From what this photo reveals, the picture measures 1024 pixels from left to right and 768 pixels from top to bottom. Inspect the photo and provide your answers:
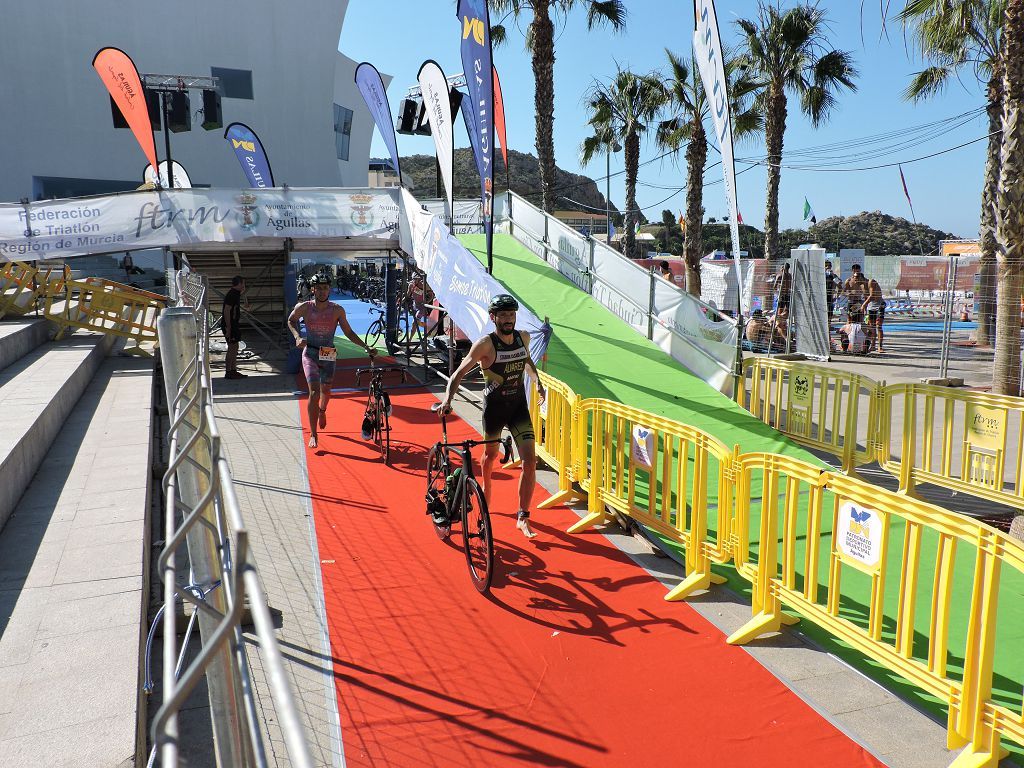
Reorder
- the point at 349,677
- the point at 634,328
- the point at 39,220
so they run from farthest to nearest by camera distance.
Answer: the point at 39,220, the point at 634,328, the point at 349,677

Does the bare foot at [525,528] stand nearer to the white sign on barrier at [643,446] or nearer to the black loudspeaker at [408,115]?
the white sign on barrier at [643,446]

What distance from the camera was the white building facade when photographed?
33750 millimetres

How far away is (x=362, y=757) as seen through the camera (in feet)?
11.9

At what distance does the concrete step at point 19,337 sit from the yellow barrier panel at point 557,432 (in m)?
7.33

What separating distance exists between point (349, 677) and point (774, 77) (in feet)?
74.1

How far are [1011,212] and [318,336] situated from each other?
9.60 metres

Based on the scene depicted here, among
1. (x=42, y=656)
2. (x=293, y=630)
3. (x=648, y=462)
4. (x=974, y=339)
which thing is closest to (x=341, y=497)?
(x=293, y=630)

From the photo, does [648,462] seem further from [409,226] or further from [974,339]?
[974,339]

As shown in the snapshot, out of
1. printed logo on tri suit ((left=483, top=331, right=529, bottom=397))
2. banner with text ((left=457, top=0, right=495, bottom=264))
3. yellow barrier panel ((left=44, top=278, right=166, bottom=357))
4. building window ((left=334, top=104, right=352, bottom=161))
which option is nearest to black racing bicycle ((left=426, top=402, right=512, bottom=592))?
printed logo on tri suit ((left=483, top=331, right=529, bottom=397))

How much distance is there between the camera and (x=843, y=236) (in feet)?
302

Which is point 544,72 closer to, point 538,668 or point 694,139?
point 694,139

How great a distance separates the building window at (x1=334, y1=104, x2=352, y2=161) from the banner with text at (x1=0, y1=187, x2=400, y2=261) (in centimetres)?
4130

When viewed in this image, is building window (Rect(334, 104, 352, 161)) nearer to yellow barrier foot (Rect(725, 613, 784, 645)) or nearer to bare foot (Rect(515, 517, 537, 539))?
bare foot (Rect(515, 517, 537, 539))

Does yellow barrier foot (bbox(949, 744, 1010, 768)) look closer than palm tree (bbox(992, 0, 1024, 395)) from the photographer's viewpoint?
Yes
